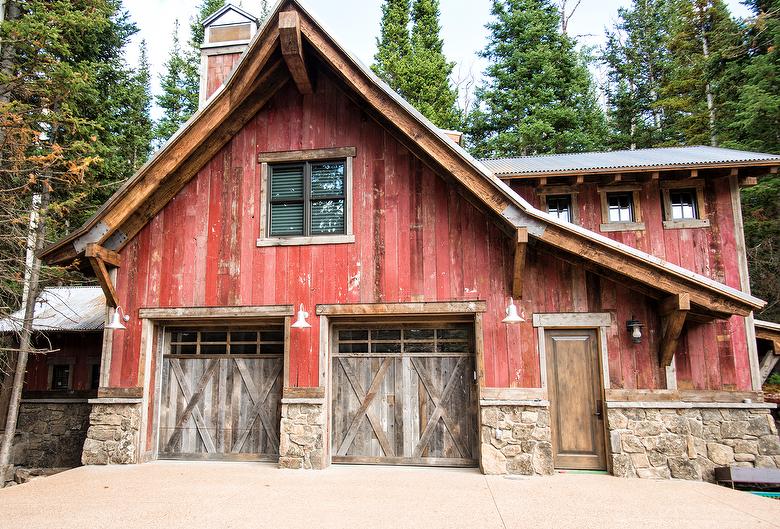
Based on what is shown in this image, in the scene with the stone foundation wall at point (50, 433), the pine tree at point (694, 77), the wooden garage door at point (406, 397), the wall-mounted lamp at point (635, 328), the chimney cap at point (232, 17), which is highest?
the pine tree at point (694, 77)

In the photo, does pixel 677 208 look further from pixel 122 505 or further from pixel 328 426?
pixel 122 505

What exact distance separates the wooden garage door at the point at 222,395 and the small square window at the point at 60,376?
5.23m

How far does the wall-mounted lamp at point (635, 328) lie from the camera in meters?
7.55

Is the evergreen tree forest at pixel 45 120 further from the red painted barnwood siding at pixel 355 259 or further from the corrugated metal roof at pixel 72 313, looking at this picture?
the red painted barnwood siding at pixel 355 259

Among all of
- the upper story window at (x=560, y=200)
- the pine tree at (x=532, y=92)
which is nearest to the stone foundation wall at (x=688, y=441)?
the upper story window at (x=560, y=200)

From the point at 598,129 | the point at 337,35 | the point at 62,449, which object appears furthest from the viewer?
the point at 598,129

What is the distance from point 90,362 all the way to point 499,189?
34.0 feet

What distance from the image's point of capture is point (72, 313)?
Result: 13.0m

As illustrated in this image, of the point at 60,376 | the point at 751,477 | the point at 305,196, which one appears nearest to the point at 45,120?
the point at 60,376

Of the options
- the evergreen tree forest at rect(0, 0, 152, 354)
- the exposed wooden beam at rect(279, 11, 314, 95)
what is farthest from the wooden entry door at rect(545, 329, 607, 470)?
the evergreen tree forest at rect(0, 0, 152, 354)

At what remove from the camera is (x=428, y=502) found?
19.3 feet

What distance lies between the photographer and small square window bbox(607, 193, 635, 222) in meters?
9.52

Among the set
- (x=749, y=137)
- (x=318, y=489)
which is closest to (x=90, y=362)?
(x=318, y=489)

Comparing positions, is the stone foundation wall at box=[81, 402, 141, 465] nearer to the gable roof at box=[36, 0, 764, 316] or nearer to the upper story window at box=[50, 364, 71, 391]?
the gable roof at box=[36, 0, 764, 316]
